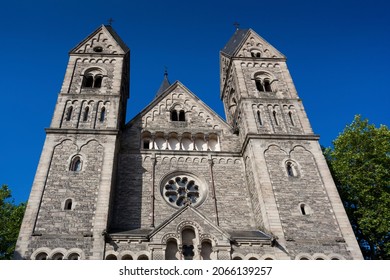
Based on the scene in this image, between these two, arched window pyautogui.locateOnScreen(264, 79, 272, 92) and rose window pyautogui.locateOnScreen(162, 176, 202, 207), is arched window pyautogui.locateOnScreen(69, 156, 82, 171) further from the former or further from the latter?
arched window pyautogui.locateOnScreen(264, 79, 272, 92)

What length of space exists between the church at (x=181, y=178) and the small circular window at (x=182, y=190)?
0.06m

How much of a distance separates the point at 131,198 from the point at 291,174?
8562 mm

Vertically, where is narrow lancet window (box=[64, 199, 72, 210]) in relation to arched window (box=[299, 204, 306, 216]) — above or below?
above

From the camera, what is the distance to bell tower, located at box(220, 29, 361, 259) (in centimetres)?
1512

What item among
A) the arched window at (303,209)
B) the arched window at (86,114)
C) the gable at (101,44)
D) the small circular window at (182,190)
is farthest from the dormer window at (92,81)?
the arched window at (303,209)

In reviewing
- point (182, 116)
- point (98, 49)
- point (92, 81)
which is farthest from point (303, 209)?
point (98, 49)

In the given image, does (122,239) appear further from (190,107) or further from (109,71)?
(109,71)

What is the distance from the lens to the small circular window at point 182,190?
17.5 metres

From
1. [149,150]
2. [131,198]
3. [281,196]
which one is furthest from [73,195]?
→ [281,196]

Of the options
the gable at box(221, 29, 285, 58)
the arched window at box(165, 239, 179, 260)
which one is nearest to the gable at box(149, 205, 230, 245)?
the arched window at box(165, 239, 179, 260)

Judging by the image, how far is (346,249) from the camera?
14.6 m

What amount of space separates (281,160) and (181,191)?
5.70 m

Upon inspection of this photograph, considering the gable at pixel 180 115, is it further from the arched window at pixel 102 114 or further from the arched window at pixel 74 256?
the arched window at pixel 74 256

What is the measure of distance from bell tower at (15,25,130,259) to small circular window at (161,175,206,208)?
10.1 ft
